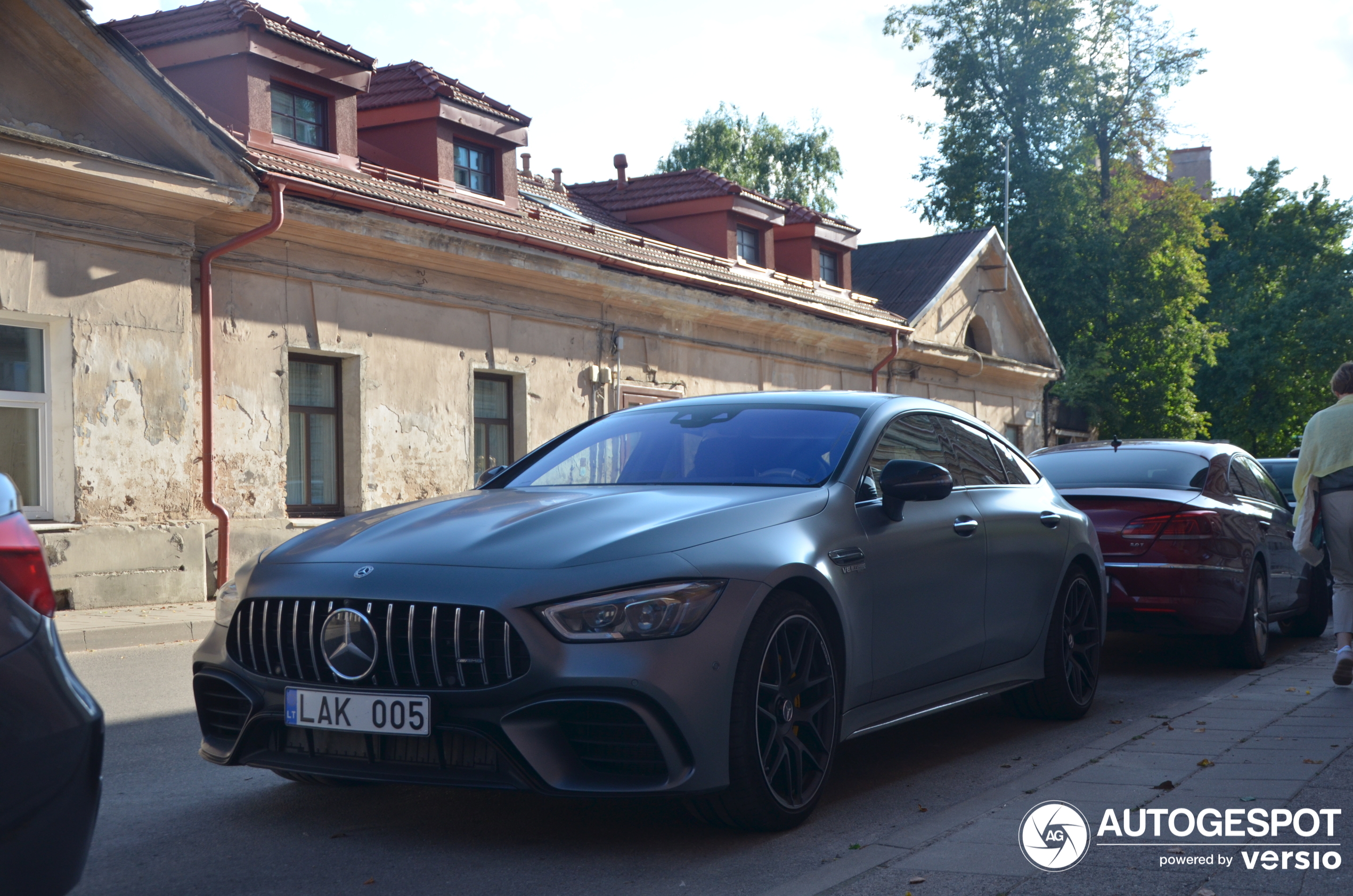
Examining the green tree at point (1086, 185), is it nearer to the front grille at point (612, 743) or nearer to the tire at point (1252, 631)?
the tire at point (1252, 631)

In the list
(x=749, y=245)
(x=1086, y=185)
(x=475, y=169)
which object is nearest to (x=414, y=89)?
(x=475, y=169)

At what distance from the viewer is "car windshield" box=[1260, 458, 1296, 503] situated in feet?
46.4

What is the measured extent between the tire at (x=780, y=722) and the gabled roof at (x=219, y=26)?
13.4 meters

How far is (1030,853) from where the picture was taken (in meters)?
3.77

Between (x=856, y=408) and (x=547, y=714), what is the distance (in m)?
2.17

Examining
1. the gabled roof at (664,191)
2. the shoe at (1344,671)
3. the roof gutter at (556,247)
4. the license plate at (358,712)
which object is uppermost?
the gabled roof at (664,191)

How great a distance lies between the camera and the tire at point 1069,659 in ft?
20.1

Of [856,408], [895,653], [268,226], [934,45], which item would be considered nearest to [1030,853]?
[895,653]

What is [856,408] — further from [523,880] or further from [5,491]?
[5,491]

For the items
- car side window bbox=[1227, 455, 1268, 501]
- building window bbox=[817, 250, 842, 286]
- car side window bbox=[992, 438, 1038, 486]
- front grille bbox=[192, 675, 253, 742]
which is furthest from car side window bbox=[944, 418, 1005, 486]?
building window bbox=[817, 250, 842, 286]

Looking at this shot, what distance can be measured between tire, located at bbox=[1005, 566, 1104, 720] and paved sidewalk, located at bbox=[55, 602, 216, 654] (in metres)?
6.11

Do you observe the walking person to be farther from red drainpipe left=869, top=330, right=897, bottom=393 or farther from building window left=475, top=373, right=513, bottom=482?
red drainpipe left=869, top=330, right=897, bottom=393

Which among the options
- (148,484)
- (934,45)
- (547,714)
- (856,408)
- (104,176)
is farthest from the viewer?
(934,45)

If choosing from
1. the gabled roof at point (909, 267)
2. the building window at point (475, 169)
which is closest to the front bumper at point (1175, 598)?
the building window at point (475, 169)
